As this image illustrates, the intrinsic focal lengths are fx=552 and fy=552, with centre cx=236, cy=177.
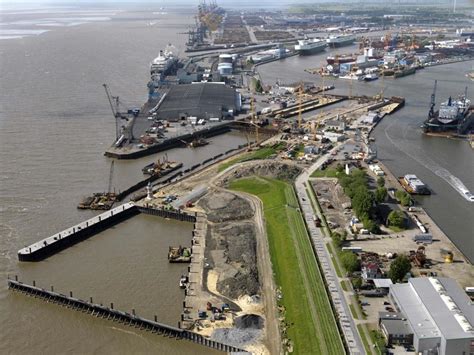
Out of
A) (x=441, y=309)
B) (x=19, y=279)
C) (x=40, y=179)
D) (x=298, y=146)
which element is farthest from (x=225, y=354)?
(x=298, y=146)

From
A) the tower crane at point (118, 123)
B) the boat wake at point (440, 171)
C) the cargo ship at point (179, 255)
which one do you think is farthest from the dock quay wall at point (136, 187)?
the boat wake at point (440, 171)

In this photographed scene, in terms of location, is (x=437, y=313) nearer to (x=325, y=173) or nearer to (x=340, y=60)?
(x=325, y=173)

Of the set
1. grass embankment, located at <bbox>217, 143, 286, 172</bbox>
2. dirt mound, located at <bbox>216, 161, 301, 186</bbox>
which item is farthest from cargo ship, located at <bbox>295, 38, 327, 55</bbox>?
dirt mound, located at <bbox>216, 161, 301, 186</bbox>

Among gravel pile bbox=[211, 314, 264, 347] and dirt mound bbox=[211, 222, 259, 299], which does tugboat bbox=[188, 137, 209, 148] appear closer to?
dirt mound bbox=[211, 222, 259, 299]

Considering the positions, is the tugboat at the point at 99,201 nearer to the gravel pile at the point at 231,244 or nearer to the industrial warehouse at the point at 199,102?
the gravel pile at the point at 231,244

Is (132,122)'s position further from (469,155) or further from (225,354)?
(225,354)
